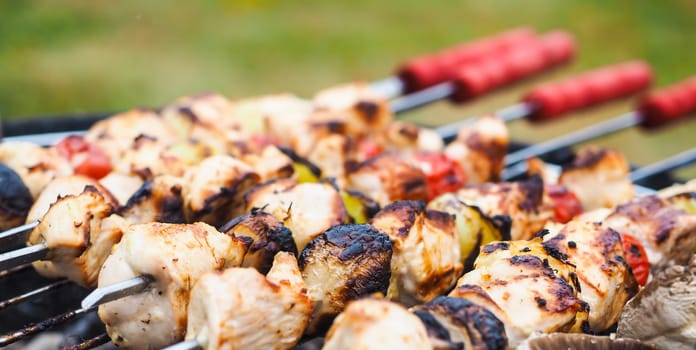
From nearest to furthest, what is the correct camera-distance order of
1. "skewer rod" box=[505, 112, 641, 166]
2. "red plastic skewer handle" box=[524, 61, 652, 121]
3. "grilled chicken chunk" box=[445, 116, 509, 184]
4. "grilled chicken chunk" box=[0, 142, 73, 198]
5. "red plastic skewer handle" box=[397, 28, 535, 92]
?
1. "grilled chicken chunk" box=[0, 142, 73, 198]
2. "grilled chicken chunk" box=[445, 116, 509, 184]
3. "skewer rod" box=[505, 112, 641, 166]
4. "red plastic skewer handle" box=[524, 61, 652, 121]
5. "red plastic skewer handle" box=[397, 28, 535, 92]

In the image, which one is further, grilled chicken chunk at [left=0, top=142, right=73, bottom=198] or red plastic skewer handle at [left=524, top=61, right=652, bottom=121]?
red plastic skewer handle at [left=524, top=61, right=652, bottom=121]

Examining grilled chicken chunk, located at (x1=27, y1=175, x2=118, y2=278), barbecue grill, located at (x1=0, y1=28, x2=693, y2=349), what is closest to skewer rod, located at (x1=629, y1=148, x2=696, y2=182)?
barbecue grill, located at (x1=0, y1=28, x2=693, y2=349)

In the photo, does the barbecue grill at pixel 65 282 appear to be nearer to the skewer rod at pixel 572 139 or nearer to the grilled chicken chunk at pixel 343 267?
the skewer rod at pixel 572 139

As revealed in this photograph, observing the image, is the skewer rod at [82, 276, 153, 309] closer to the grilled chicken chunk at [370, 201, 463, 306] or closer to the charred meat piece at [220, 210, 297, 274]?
the charred meat piece at [220, 210, 297, 274]

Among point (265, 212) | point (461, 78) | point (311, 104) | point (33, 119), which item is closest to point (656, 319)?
point (265, 212)

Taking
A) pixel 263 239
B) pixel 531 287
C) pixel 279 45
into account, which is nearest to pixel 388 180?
pixel 263 239

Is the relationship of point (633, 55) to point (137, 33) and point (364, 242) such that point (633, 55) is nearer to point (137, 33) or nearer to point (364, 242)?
point (137, 33)

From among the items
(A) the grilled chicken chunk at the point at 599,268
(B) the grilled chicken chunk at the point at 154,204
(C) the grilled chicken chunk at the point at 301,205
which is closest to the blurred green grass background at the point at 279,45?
(A) the grilled chicken chunk at the point at 599,268

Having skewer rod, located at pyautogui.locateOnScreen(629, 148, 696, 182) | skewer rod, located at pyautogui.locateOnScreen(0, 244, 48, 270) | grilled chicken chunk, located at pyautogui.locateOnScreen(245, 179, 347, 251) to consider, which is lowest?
skewer rod, located at pyautogui.locateOnScreen(629, 148, 696, 182)

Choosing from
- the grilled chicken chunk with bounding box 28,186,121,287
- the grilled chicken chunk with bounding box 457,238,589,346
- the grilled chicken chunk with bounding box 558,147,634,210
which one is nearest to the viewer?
the grilled chicken chunk with bounding box 457,238,589,346
